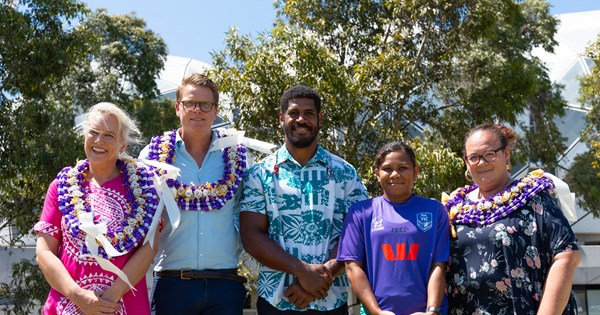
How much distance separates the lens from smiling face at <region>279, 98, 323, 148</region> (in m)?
4.68

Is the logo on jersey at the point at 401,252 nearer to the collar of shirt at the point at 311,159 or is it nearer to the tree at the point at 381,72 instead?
the collar of shirt at the point at 311,159

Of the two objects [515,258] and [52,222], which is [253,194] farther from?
[515,258]

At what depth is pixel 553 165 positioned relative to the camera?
21109 mm

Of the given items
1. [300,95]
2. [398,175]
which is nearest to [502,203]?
[398,175]

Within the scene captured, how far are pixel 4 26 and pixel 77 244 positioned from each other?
28.0 feet

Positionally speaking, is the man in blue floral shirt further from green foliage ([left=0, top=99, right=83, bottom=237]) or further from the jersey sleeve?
green foliage ([left=0, top=99, right=83, bottom=237])

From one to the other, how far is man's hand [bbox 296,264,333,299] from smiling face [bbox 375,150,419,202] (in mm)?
609

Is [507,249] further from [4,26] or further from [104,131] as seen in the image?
[4,26]

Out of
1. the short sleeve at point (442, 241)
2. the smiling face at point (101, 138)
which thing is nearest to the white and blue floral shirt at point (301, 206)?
the short sleeve at point (442, 241)

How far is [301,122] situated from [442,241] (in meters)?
1.17

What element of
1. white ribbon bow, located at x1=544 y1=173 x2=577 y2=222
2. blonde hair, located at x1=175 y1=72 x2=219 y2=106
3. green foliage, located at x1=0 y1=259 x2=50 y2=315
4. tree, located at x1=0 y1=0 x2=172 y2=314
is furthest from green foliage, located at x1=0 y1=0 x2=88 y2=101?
white ribbon bow, located at x1=544 y1=173 x2=577 y2=222

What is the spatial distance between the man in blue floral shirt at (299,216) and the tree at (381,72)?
551 centimetres

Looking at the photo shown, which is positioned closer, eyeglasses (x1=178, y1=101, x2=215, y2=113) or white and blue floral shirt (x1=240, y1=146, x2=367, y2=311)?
white and blue floral shirt (x1=240, y1=146, x2=367, y2=311)

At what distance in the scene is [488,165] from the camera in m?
4.29
